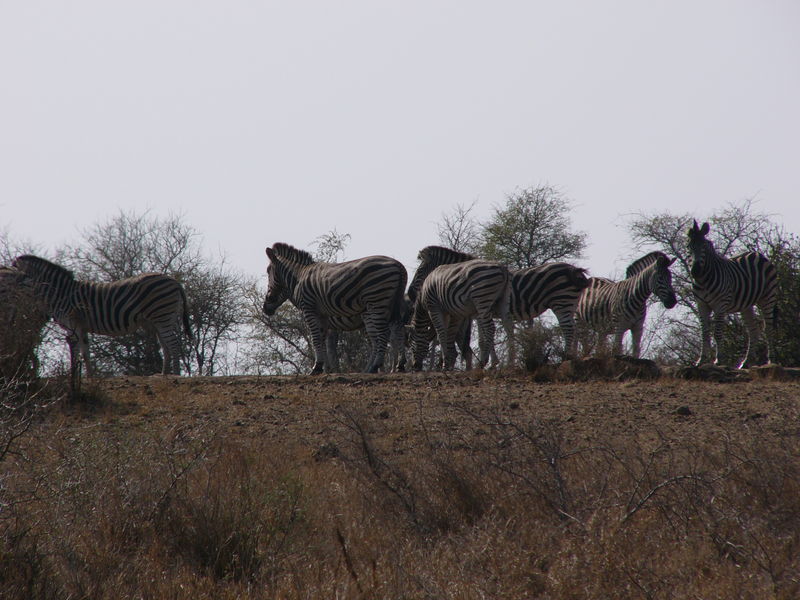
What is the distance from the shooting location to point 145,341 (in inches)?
846

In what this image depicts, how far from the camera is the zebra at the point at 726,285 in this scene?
15430 mm

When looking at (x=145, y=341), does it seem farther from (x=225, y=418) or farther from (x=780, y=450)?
Result: (x=780, y=450)

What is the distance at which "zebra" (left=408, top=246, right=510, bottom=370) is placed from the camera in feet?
47.3

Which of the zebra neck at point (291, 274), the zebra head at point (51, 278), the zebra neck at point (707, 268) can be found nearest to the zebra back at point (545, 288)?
the zebra neck at point (707, 268)

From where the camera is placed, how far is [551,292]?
15281mm

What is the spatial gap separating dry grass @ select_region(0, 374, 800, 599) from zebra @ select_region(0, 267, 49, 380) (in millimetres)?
2794

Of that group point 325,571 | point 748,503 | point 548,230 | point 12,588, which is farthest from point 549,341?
point 548,230

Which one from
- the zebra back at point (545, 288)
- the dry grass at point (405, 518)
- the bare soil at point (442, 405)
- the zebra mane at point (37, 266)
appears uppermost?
the zebra mane at point (37, 266)

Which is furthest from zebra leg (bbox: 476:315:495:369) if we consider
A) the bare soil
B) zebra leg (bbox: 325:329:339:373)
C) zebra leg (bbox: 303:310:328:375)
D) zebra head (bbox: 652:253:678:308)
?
zebra leg (bbox: 325:329:339:373)

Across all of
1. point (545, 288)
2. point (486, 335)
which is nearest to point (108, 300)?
point (486, 335)

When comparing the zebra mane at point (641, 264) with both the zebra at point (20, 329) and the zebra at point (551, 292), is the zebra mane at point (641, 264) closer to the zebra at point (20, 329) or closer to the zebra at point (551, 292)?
the zebra at point (551, 292)

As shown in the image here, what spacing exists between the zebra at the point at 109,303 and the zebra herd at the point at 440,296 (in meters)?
0.02

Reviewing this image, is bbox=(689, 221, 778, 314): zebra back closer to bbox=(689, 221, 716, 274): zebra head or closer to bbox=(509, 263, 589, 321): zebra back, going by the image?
bbox=(689, 221, 716, 274): zebra head

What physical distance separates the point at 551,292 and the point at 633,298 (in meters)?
1.52
